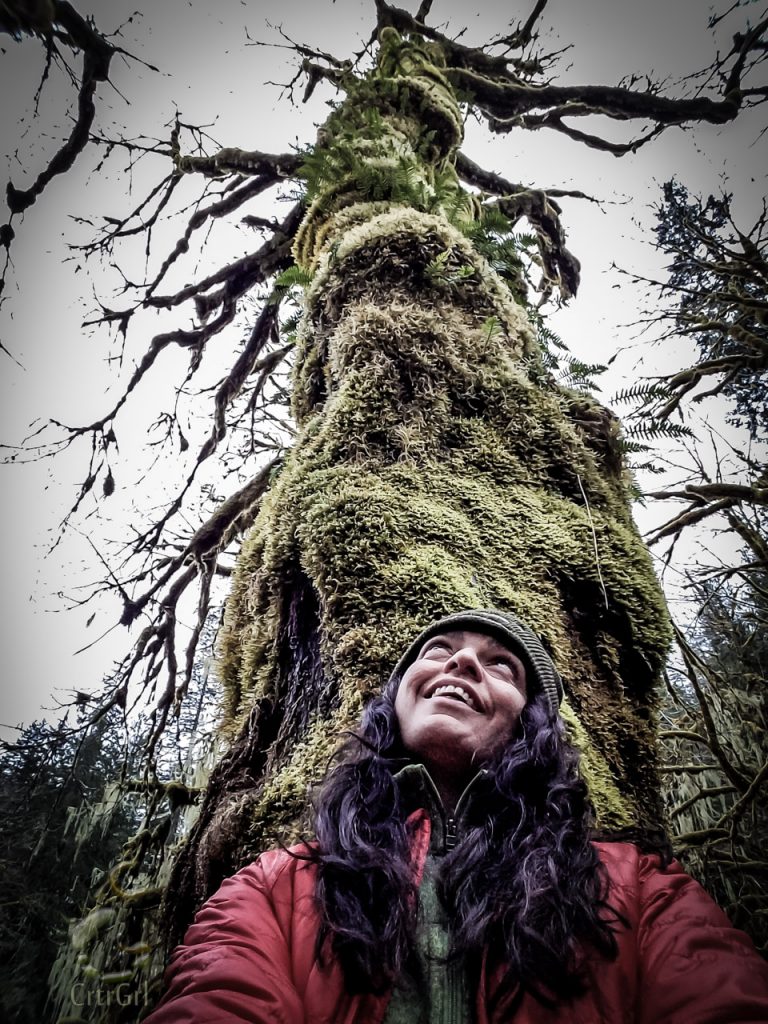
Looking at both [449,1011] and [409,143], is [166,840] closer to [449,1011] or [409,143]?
[449,1011]

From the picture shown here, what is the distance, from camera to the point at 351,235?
3.45 meters

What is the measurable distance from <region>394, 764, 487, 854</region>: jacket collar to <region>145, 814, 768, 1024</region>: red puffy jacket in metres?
0.09

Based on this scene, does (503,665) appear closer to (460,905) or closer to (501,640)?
(501,640)

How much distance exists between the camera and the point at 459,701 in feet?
5.59

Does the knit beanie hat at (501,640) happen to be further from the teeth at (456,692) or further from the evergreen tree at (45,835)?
the evergreen tree at (45,835)

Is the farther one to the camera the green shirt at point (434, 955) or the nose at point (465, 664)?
the nose at point (465, 664)

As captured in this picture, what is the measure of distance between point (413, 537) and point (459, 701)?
71 centimetres

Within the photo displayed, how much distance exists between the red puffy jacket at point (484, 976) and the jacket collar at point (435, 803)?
0.30 ft

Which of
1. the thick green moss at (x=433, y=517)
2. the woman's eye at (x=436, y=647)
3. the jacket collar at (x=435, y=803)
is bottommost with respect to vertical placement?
the jacket collar at (x=435, y=803)

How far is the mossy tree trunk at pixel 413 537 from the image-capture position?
1985mm

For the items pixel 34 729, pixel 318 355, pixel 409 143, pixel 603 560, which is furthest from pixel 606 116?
pixel 34 729

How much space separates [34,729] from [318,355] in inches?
142

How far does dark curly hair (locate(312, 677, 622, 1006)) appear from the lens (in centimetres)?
129

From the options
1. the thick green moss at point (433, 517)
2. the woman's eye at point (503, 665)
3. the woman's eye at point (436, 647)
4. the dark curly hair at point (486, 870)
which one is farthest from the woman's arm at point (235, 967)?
the woman's eye at point (503, 665)
